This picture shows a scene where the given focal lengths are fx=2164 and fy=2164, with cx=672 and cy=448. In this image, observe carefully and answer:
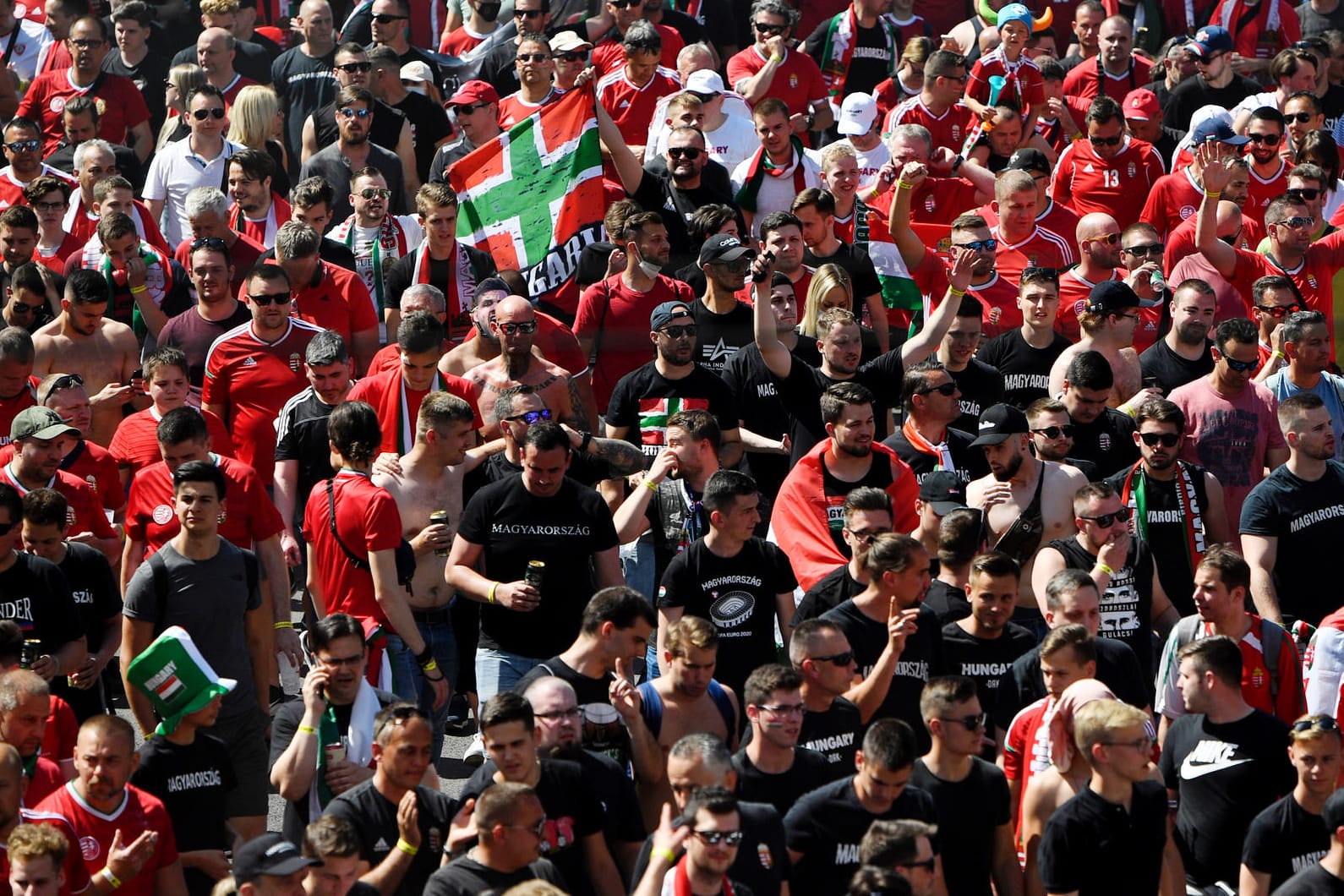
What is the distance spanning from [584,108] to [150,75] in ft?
16.2

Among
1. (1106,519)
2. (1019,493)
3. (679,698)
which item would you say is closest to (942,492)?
(1019,493)

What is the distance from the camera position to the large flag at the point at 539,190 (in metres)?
12.6

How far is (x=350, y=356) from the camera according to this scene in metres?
12.0

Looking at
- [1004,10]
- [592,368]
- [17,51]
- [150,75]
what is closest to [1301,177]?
[1004,10]

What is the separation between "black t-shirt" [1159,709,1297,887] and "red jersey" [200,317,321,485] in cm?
502

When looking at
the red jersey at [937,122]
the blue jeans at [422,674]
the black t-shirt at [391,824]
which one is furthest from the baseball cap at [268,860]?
the red jersey at [937,122]

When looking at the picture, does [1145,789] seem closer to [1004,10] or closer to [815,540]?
[815,540]

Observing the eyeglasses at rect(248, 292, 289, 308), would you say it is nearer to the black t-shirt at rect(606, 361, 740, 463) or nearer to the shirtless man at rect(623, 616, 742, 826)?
the black t-shirt at rect(606, 361, 740, 463)

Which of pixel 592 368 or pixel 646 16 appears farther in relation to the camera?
Result: pixel 646 16

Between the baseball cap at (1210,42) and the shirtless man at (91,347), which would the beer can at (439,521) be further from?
the baseball cap at (1210,42)

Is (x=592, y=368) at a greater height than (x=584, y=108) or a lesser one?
lesser

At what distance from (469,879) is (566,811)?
0.67m

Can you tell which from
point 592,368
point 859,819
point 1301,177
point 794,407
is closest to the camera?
point 859,819

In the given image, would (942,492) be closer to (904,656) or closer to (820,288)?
(904,656)
